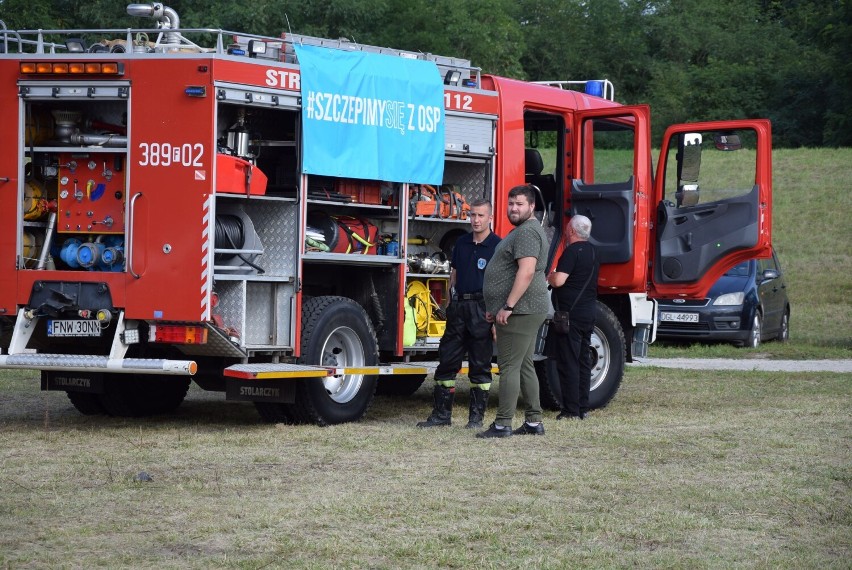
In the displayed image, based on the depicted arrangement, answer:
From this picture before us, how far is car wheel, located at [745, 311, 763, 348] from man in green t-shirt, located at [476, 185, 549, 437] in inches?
394

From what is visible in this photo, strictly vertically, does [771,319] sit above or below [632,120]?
below

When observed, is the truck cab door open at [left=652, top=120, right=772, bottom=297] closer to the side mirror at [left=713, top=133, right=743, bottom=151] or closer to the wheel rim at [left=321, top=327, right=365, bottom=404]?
the side mirror at [left=713, top=133, right=743, bottom=151]

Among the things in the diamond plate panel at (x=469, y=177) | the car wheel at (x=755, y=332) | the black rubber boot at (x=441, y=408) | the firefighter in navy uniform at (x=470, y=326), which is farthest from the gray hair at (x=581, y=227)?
the car wheel at (x=755, y=332)

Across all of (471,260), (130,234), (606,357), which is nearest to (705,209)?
(606,357)

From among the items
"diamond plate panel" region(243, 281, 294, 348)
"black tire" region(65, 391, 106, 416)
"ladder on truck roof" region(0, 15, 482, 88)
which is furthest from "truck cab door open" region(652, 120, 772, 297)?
"black tire" region(65, 391, 106, 416)

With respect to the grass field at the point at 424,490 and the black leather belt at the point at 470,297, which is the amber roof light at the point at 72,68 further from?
the black leather belt at the point at 470,297

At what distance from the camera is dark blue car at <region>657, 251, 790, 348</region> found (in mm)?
19625

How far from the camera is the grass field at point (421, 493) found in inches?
247

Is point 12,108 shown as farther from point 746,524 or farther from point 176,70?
point 746,524

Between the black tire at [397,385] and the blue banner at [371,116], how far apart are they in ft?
9.45

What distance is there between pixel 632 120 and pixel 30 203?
5.65 meters

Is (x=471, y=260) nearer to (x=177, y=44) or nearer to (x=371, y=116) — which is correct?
(x=371, y=116)

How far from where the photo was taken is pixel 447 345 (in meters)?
10.8

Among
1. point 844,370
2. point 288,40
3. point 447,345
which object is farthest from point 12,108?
point 844,370
